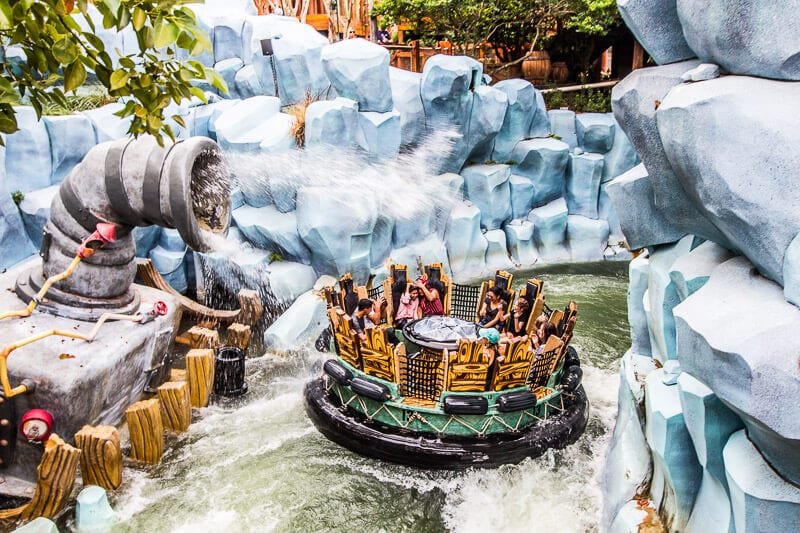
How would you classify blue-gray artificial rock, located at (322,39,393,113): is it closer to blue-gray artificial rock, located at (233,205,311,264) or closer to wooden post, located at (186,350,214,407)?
blue-gray artificial rock, located at (233,205,311,264)

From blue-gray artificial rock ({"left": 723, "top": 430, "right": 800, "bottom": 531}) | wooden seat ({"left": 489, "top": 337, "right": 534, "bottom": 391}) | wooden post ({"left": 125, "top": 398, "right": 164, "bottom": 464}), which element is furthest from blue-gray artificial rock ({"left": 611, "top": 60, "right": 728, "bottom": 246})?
wooden post ({"left": 125, "top": 398, "right": 164, "bottom": 464})

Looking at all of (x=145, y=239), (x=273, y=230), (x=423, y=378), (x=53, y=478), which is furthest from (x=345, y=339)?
(x=145, y=239)

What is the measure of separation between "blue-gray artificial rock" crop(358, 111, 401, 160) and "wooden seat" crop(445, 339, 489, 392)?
19.9ft

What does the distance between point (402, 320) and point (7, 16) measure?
6.10 metres

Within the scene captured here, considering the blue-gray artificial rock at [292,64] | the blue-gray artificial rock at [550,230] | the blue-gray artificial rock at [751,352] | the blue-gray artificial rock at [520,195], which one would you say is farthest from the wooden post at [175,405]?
the blue-gray artificial rock at [550,230]

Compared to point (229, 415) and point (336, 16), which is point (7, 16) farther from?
point (336, 16)

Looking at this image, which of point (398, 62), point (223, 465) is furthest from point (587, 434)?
point (398, 62)

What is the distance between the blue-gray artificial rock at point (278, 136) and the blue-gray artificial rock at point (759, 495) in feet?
28.8

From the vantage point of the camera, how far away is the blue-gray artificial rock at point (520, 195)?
14.5m

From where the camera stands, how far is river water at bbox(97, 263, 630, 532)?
19.6ft

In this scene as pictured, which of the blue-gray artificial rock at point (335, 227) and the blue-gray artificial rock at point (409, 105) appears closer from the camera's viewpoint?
the blue-gray artificial rock at point (335, 227)

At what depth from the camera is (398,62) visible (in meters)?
19.3

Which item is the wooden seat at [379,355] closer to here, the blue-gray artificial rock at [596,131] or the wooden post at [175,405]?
the wooden post at [175,405]

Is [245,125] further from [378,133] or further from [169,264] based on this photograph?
[169,264]
